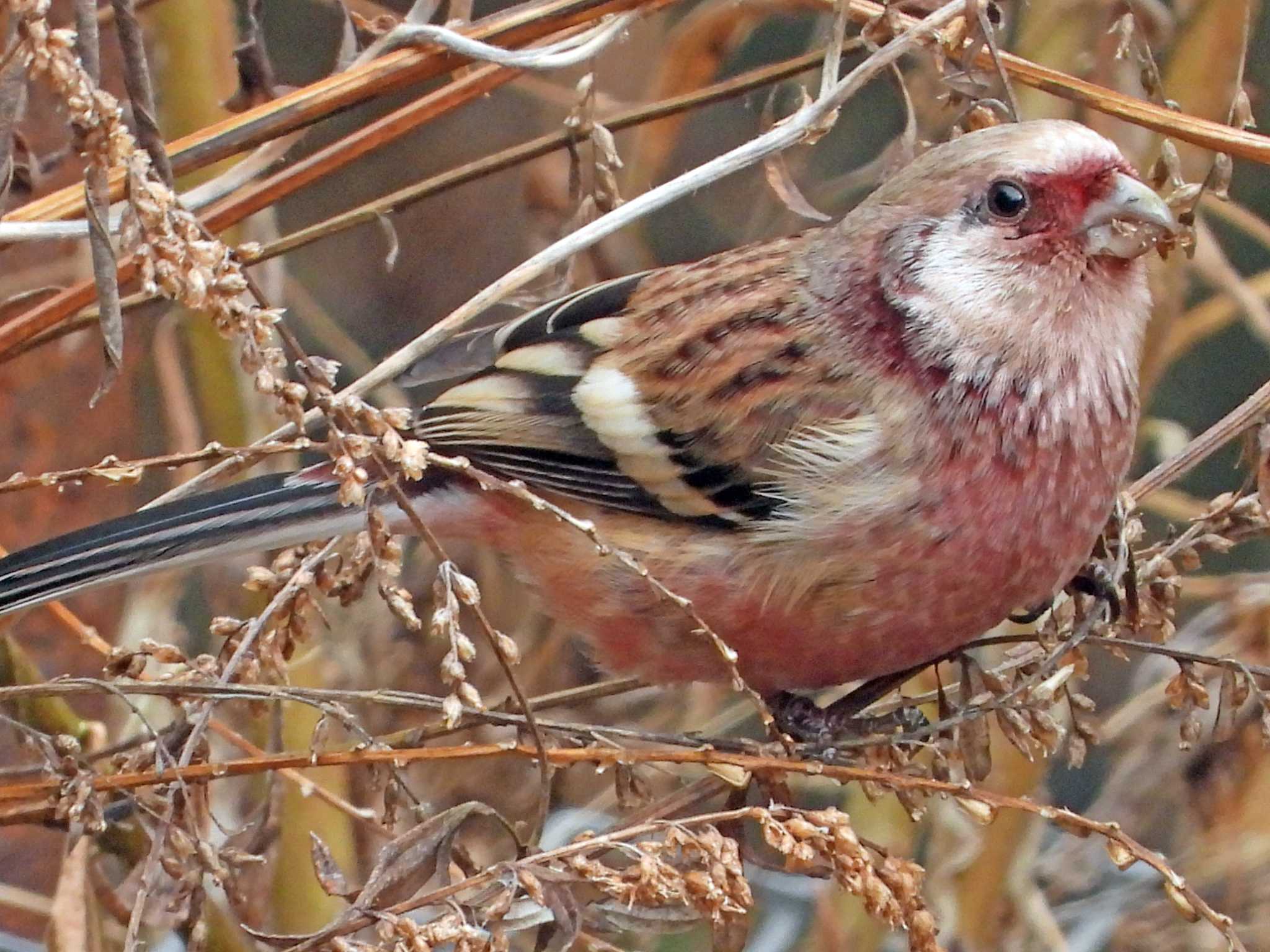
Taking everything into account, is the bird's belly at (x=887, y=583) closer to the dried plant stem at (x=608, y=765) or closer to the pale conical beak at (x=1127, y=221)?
the pale conical beak at (x=1127, y=221)

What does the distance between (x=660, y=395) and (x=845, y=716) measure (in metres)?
0.55

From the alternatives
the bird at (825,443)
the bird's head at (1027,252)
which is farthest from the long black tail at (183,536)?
the bird's head at (1027,252)

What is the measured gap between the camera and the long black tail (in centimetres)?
194

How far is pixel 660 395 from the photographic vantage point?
7.52ft

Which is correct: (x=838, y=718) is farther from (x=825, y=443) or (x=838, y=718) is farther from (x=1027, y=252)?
(x=1027, y=252)

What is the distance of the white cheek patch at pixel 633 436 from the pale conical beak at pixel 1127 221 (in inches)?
25.1

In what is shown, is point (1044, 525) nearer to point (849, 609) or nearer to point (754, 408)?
point (849, 609)

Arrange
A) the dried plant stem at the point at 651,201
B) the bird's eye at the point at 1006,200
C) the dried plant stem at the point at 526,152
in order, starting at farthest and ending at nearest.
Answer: the bird's eye at the point at 1006,200 < the dried plant stem at the point at 526,152 < the dried plant stem at the point at 651,201

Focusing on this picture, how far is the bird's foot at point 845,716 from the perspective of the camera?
6.61 ft

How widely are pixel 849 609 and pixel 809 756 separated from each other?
0.30 metres

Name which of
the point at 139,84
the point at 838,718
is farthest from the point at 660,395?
the point at 139,84

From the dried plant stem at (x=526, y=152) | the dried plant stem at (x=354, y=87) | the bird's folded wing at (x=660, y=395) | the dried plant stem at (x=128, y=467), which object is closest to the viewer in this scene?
the dried plant stem at (x=128, y=467)

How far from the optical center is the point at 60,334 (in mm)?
1883

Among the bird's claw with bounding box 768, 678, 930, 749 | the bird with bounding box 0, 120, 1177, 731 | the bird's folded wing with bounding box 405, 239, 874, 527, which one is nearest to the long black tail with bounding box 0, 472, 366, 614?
the bird with bounding box 0, 120, 1177, 731
